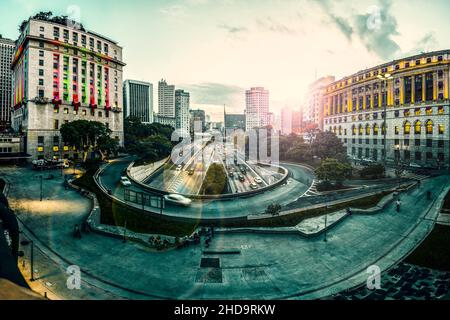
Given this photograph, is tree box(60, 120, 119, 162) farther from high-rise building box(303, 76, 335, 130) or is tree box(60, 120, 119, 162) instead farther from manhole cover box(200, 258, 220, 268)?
high-rise building box(303, 76, 335, 130)

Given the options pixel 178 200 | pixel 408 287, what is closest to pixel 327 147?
pixel 178 200

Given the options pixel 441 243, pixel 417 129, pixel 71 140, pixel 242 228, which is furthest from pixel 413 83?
pixel 71 140

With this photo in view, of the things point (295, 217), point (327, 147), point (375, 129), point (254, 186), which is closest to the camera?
point (295, 217)

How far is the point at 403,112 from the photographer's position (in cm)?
7012

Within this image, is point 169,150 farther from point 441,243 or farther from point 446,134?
point 446,134

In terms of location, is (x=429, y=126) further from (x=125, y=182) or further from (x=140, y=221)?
(x=125, y=182)

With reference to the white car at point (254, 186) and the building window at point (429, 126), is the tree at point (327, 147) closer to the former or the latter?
the building window at point (429, 126)

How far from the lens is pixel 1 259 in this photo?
7.27 meters

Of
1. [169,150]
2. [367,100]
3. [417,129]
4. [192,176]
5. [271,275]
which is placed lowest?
[271,275]

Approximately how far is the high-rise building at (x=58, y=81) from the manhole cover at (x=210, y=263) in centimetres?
6231

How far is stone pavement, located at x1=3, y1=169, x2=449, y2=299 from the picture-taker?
1641 cm

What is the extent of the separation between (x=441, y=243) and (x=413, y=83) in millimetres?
64335

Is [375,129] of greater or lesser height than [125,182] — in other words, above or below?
above

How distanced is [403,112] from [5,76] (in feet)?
582
